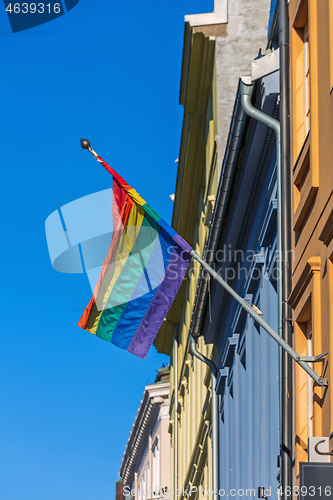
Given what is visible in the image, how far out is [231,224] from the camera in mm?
18359

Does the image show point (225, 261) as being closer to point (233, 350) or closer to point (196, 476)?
point (233, 350)

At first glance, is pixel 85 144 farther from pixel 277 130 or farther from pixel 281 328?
pixel 281 328

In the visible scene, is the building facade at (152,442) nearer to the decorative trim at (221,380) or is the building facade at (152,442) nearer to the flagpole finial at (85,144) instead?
the decorative trim at (221,380)

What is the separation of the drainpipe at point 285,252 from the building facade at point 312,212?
8 cm

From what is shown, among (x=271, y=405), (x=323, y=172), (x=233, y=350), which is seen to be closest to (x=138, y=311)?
(x=271, y=405)

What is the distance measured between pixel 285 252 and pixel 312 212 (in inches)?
36.0

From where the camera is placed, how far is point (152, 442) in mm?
50281

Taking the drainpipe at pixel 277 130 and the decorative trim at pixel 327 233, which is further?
the drainpipe at pixel 277 130

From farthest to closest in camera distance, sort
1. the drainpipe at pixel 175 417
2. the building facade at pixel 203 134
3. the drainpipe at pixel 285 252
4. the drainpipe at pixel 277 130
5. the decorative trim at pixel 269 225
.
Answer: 1. the drainpipe at pixel 175 417
2. the building facade at pixel 203 134
3. the decorative trim at pixel 269 225
4. the drainpipe at pixel 277 130
5. the drainpipe at pixel 285 252

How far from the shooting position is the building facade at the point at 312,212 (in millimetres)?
10875

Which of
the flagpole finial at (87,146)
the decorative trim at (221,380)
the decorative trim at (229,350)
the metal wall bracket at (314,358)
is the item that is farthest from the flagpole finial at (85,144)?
the decorative trim at (221,380)

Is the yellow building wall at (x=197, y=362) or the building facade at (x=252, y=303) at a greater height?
the yellow building wall at (x=197, y=362)

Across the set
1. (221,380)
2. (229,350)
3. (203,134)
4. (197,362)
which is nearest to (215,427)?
(221,380)

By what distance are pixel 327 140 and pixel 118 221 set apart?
142 inches
